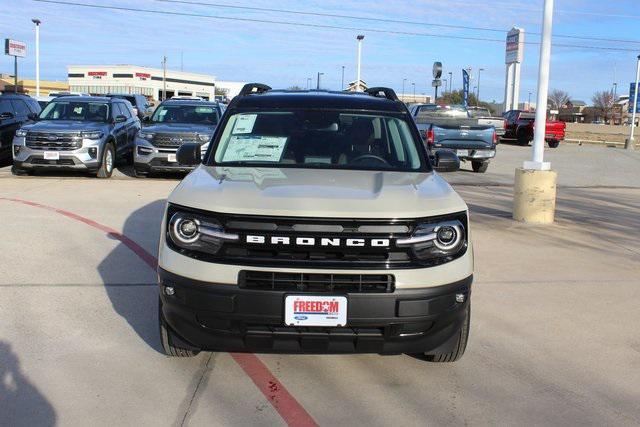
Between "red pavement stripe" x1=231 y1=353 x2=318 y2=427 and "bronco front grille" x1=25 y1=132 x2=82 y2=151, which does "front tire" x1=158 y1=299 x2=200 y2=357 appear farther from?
"bronco front grille" x1=25 y1=132 x2=82 y2=151

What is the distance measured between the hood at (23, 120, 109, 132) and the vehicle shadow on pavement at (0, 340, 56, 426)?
9.95 meters

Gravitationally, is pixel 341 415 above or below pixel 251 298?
A: below

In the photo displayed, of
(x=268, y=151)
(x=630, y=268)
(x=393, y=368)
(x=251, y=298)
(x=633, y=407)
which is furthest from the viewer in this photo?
(x=630, y=268)

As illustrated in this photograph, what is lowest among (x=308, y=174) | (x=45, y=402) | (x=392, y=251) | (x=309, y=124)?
(x=45, y=402)

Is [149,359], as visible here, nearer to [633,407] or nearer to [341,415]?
[341,415]

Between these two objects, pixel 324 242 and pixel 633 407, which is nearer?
pixel 324 242

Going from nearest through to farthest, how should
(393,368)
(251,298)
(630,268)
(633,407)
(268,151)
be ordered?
(251,298) → (633,407) → (393,368) → (268,151) → (630,268)

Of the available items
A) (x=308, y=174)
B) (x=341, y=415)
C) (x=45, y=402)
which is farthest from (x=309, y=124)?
(x=45, y=402)

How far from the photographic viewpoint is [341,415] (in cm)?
356

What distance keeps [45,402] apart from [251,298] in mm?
1350

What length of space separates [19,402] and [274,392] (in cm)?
144

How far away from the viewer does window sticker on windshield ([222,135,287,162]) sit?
486cm

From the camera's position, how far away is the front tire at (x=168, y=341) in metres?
3.97

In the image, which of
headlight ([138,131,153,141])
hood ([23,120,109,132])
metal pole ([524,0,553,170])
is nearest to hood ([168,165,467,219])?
metal pole ([524,0,553,170])
